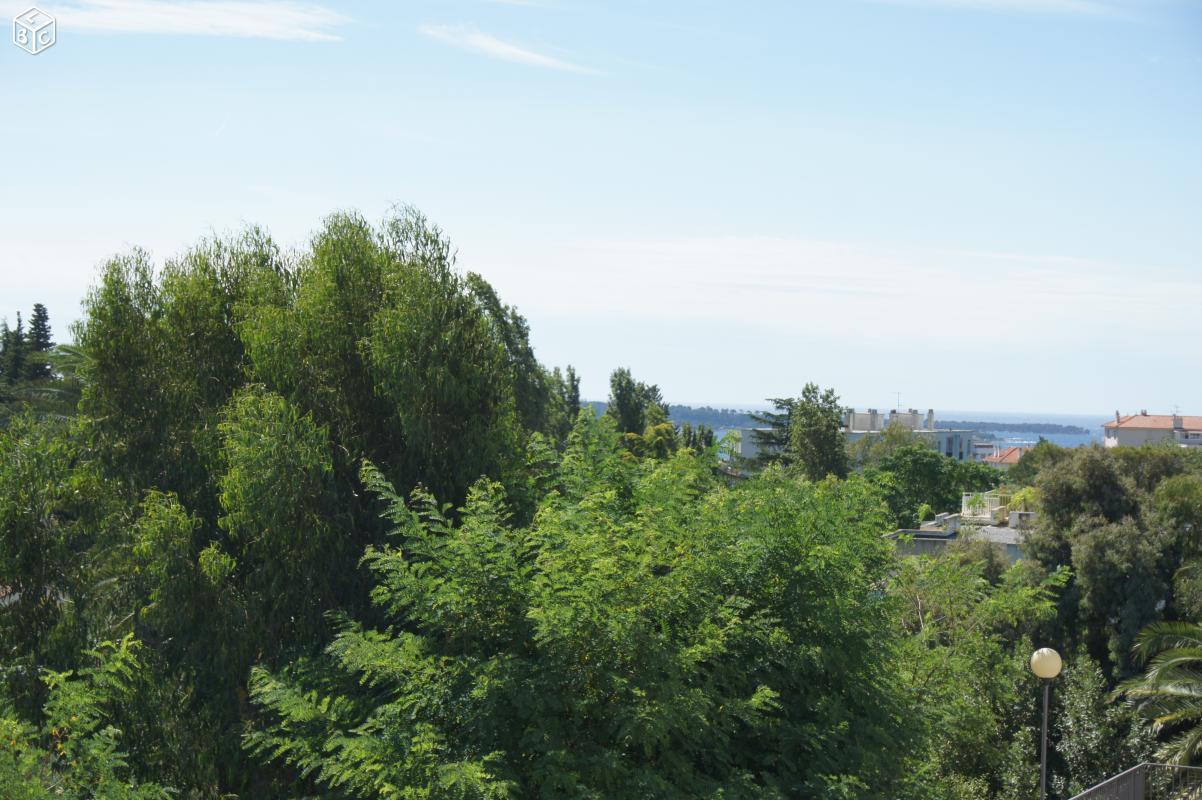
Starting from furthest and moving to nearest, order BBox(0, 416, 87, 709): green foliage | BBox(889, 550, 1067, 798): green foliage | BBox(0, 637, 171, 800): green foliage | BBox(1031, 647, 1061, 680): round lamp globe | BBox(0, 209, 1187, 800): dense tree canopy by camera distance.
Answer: BBox(889, 550, 1067, 798): green foliage → BBox(0, 416, 87, 709): green foliage → BBox(1031, 647, 1061, 680): round lamp globe → BBox(0, 209, 1187, 800): dense tree canopy → BBox(0, 637, 171, 800): green foliage

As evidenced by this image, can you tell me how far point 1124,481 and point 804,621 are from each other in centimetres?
1473

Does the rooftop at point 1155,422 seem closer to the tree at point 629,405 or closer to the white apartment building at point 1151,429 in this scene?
the white apartment building at point 1151,429

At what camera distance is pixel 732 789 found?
388 inches

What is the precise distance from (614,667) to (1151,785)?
32.0 ft

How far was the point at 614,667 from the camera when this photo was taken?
9914 mm

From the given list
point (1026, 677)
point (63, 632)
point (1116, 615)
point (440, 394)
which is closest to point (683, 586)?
point (440, 394)

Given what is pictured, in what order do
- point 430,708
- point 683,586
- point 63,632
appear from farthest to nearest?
point 63,632 → point 683,586 → point 430,708

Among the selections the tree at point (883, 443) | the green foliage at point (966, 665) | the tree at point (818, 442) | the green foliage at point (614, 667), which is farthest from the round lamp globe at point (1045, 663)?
the tree at point (883, 443)

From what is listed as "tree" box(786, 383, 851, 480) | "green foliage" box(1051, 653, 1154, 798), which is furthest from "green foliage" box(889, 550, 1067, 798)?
"tree" box(786, 383, 851, 480)

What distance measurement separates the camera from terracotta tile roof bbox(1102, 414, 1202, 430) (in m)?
139

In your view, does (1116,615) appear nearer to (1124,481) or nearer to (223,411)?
(1124,481)

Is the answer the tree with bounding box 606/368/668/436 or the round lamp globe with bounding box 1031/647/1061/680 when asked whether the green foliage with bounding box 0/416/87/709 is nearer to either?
the round lamp globe with bounding box 1031/647/1061/680

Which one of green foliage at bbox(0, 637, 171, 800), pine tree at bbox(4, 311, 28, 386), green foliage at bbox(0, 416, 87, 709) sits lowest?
green foliage at bbox(0, 637, 171, 800)

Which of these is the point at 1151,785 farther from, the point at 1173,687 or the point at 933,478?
the point at 933,478
